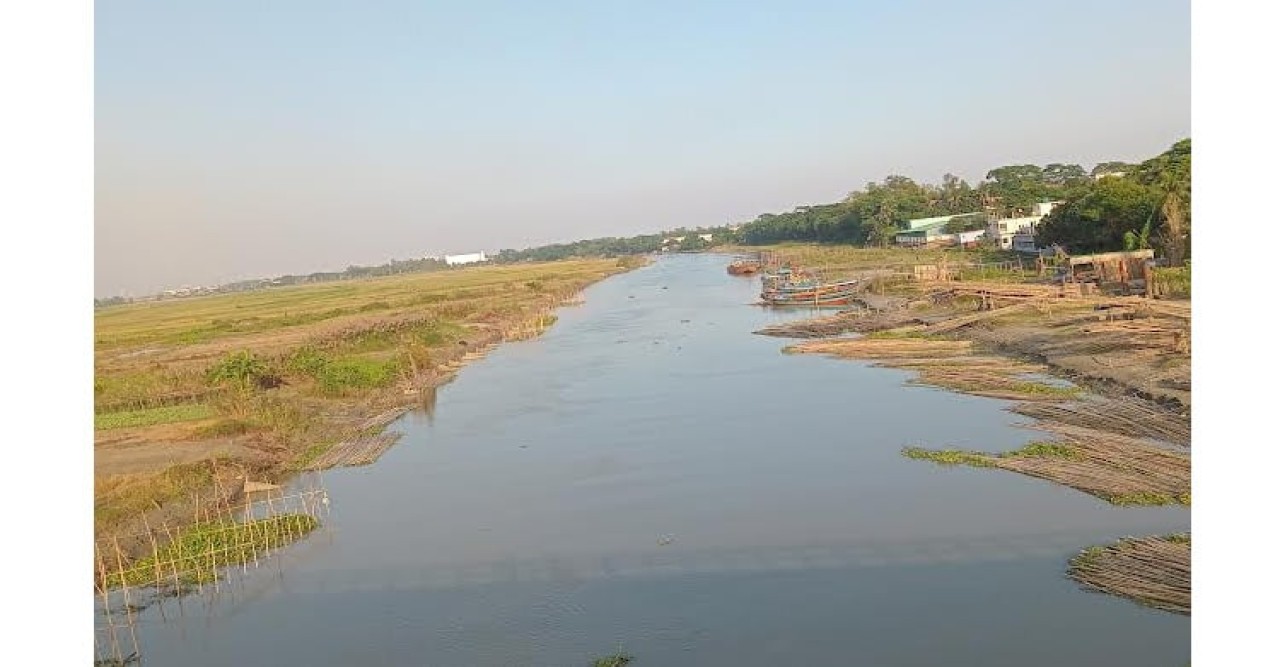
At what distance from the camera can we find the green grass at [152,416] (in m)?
22.3

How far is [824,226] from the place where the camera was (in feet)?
300

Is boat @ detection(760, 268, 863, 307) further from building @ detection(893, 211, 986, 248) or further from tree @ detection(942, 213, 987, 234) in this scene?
tree @ detection(942, 213, 987, 234)

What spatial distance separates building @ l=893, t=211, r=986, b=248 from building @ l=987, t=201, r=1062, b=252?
4.13m

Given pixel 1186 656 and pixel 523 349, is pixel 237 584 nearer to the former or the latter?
pixel 1186 656

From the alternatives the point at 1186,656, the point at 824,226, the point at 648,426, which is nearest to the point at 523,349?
the point at 648,426

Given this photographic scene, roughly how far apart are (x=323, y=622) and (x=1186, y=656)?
9.75m

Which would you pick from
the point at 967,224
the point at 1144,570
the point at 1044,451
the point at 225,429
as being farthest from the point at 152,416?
the point at 967,224

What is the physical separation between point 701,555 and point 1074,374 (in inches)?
466

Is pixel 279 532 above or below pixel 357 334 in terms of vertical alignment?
below

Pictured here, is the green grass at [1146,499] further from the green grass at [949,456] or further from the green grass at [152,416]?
the green grass at [152,416]

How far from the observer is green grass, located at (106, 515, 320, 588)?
1227 cm

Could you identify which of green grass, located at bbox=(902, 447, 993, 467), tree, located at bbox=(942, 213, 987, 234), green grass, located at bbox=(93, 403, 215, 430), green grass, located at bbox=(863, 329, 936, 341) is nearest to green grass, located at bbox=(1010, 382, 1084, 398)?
green grass, located at bbox=(902, 447, 993, 467)

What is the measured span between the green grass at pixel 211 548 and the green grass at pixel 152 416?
9510mm

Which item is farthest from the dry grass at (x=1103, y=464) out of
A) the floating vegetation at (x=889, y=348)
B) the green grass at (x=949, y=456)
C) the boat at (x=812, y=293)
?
the boat at (x=812, y=293)
